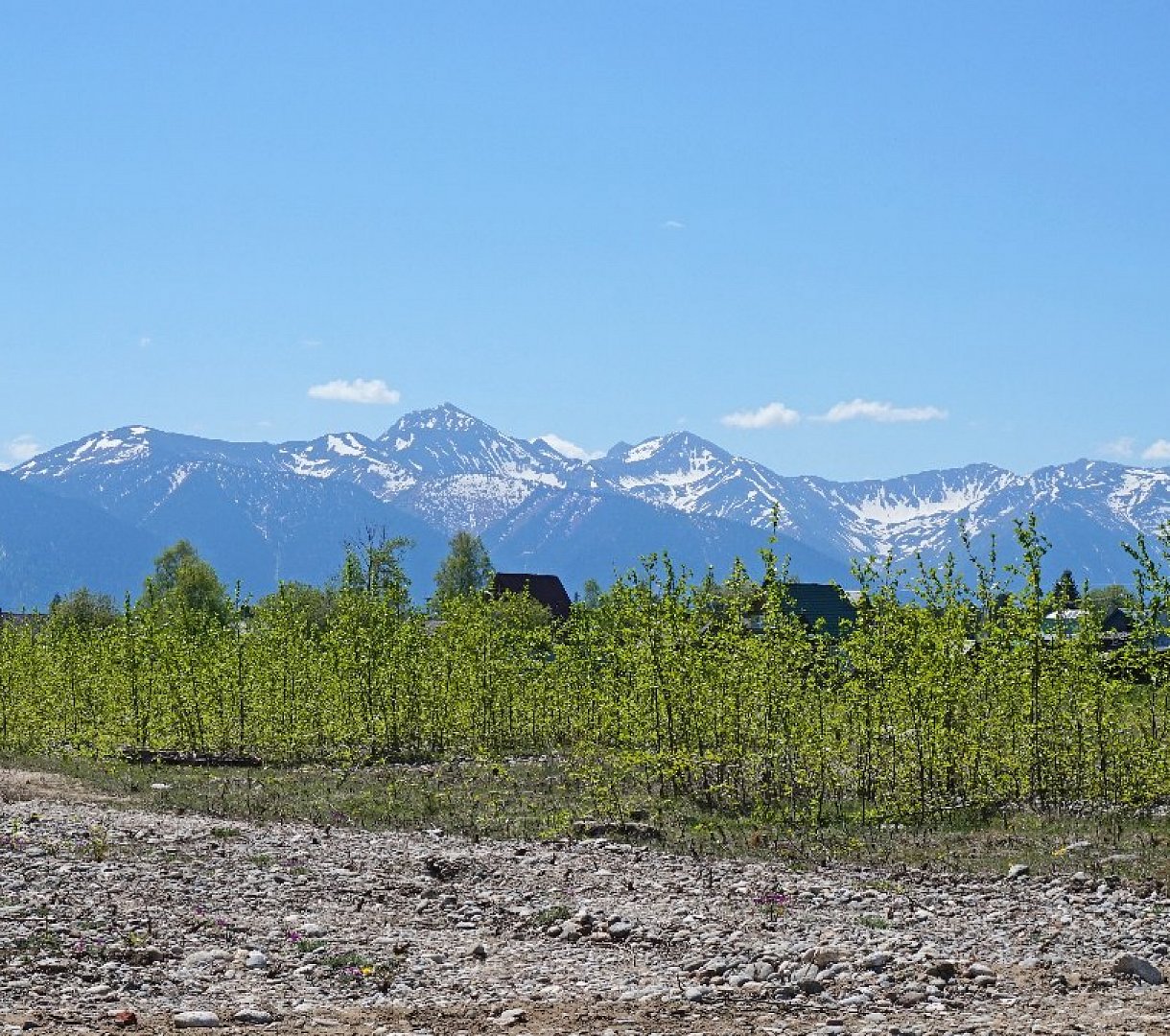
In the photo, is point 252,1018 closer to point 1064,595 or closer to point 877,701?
point 877,701

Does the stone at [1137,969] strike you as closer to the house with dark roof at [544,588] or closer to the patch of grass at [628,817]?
the patch of grass at [628,817]

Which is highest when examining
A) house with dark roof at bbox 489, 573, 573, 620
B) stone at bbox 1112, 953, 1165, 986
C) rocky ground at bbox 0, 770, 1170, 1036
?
house with dark roof at bbox 489, 573, 573, 620

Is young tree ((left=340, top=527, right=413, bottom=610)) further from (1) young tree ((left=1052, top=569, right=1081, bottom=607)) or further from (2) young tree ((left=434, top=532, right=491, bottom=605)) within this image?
(1) young tree ((left=1052, top=569, right=1081, bottom=607))

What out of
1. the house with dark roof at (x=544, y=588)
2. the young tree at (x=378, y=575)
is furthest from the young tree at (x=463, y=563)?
the young tree at (x=378, y=575)

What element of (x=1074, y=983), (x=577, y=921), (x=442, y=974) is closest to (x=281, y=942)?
(x=442, y=974)

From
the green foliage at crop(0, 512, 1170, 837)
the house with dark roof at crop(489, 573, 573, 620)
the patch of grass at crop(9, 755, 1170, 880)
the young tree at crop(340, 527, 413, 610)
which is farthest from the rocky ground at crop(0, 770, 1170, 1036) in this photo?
the house with dark roof at crop(489, 573, 573, 620)

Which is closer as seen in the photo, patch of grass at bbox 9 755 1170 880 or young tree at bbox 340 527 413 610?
patch of grass at bbox 9 755 1170 880

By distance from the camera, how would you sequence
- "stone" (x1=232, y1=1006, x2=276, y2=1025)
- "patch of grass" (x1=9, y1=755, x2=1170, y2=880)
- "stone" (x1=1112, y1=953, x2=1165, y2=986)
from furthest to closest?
"patch of grass" (x1=9, y1=755, x2=1170, y2=880) → "stone" (x1=1112, y1=953, x2=1165, y2=986) → "stone" (x1=232, y1=1006, x2=276, y2=1025)

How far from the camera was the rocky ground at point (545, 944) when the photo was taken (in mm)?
11781

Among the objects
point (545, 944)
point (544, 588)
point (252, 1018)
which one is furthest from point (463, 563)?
point (252, 1018)

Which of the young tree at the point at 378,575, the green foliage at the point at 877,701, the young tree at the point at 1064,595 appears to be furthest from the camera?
the young tree at the point at 378,575

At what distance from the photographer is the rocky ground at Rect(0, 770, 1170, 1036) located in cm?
1178

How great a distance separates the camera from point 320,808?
2592 centimetres

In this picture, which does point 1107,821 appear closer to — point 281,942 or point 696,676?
point 696,676
